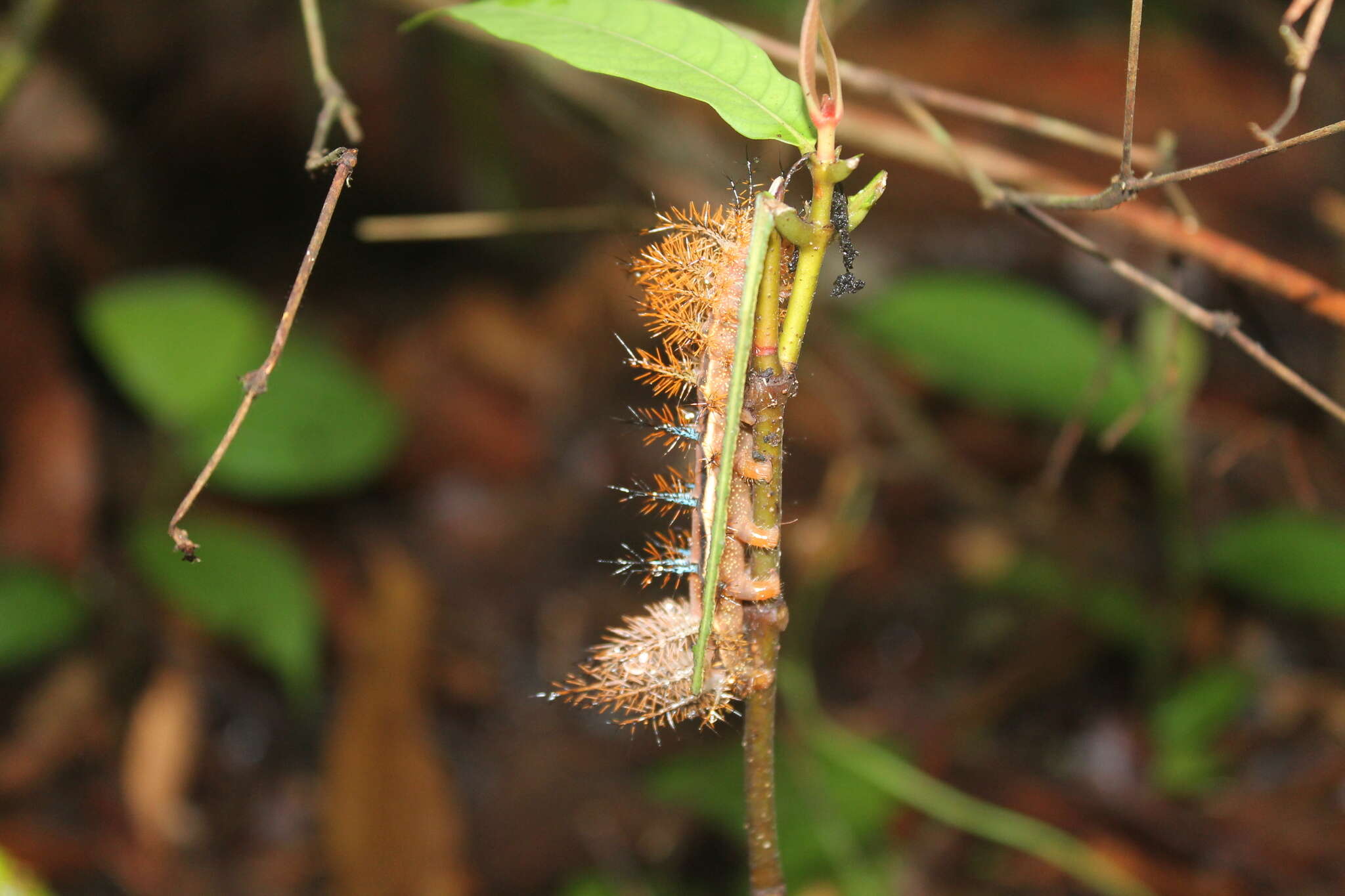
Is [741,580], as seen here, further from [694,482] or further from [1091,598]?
[1091,598]

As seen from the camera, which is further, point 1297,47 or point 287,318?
point 1297,47

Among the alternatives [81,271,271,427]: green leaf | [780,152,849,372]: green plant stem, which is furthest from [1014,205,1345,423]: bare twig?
[81,271,271,427]: green leaf

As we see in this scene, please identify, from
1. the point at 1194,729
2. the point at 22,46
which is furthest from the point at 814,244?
the point at 1194,729

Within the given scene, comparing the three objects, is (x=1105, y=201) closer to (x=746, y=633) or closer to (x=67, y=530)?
(x=746, y=633)

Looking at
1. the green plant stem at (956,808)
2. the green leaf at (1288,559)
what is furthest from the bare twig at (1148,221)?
the green plant stem at (956,808)

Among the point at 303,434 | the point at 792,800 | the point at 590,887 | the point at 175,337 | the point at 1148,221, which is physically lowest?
the point at 590,887

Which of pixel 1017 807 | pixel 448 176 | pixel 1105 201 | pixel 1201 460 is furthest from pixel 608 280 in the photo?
pixel 1105 201
